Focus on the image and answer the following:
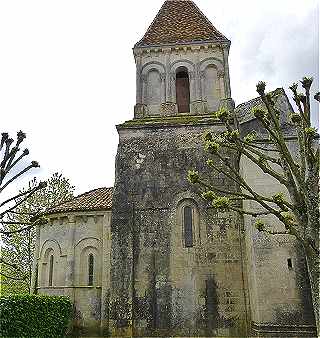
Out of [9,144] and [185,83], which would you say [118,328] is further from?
[185,83]

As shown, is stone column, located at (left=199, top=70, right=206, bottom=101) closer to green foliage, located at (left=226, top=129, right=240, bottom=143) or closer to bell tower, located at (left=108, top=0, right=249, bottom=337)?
bell tower, located at (left=108, top=0, right=249, bottom=337)

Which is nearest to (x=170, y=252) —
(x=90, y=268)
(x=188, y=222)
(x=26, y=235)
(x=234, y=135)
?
(x=188, y=222)

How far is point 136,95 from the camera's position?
59.8ft

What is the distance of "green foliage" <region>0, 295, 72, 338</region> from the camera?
11391 millimetres

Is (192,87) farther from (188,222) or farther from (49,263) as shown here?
(49,263)

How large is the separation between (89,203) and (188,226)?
5.61 meters

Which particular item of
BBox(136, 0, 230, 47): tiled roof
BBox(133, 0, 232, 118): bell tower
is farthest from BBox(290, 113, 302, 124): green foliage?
BBox(136, 0, 230, 47): tiled roof

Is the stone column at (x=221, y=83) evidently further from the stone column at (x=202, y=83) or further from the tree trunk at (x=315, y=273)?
the tree trunk at (x=315, y=273)

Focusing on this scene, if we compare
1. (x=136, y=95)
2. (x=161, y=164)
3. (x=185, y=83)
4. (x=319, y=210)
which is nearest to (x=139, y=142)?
(x=161, y=164)

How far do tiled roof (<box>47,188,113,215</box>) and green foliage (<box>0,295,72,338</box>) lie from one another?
3.98 meters

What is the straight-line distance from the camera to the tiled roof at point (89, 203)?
17.9m

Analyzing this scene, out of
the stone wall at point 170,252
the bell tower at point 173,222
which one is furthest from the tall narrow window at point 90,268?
the stone wall at point 170,252

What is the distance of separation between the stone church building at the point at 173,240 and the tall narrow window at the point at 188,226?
1.5 inches

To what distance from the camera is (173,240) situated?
14797 millimetres
